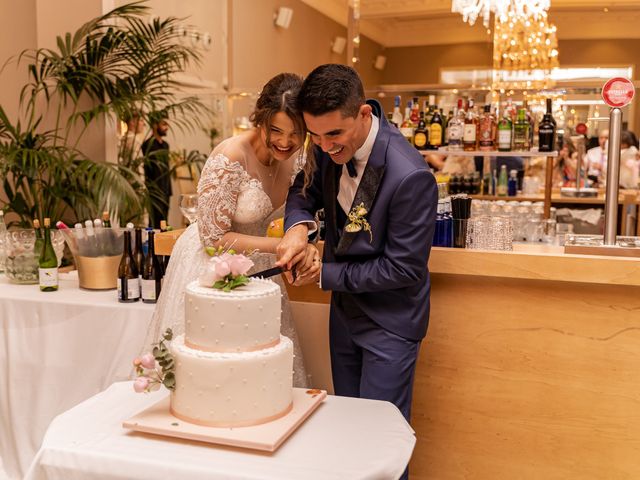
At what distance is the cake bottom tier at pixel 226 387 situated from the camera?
169 centimetres

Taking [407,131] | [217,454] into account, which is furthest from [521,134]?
[217,454]

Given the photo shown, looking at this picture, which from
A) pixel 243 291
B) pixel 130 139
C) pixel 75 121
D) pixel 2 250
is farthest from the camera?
pixel 130 139

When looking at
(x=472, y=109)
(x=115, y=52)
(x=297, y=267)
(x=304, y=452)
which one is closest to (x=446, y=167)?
(x=472, y=109)

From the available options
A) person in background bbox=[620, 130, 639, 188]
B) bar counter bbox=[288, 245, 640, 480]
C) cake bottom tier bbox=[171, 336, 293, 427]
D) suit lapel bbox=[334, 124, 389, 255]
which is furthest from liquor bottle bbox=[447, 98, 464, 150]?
person in background bbox=[620, 130, 639, 188]

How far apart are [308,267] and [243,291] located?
498 millimetres

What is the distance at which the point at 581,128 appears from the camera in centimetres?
661

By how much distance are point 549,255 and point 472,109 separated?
1810 millimetres

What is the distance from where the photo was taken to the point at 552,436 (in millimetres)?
2756

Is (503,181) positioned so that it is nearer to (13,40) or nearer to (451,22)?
(451,22)

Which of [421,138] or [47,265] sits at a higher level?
[421,138]

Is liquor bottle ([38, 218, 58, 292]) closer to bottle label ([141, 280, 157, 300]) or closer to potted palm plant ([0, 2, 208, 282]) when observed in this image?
bottle label ([141, 280, 157, 300])

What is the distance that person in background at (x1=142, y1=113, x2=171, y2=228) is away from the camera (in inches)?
224

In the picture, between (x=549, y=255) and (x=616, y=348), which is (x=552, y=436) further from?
(x=549, y=255)

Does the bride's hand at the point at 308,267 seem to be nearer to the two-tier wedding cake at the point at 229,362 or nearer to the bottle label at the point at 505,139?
the two-tier wedding cake at the point at 229,362
